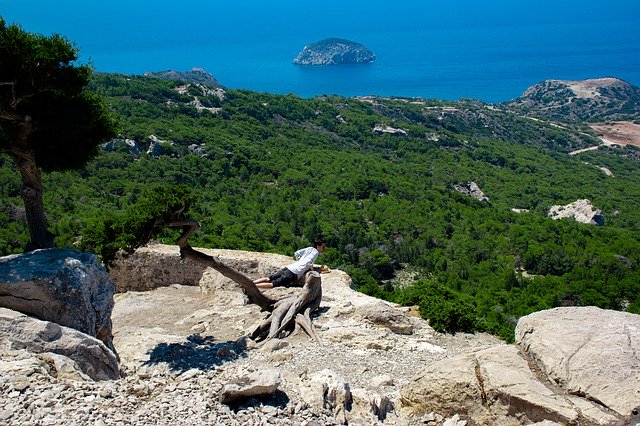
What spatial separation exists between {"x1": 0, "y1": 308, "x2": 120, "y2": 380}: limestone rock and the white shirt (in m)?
5.00

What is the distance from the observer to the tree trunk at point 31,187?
10.4m

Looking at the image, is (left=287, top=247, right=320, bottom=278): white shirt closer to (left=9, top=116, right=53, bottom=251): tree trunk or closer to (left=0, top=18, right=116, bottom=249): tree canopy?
(left=0, top=18, right=116, bottom=249): tree canopy

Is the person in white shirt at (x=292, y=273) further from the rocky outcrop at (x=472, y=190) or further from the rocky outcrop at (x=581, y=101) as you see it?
the rocky outcrop at (x=581, y=101)

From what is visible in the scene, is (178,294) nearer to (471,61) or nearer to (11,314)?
(11,314)

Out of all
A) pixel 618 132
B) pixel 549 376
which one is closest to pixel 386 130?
pixel 618 132

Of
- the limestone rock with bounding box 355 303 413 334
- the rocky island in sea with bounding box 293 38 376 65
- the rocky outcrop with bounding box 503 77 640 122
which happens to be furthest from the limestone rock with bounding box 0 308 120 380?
the rocky island in sea with bounding box 293 38 376 65

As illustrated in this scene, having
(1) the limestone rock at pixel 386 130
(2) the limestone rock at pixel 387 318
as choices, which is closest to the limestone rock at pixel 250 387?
(2) the limestone rock at pixel 387 318

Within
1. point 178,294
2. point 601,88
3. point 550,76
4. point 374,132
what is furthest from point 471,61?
point 178,294

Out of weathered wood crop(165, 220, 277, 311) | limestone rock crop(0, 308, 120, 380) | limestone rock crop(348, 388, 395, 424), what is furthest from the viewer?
weathered wood crop(165, 220, 277, 311)

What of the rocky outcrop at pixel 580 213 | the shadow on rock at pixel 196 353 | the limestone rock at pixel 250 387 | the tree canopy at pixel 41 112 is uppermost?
the tree canopy at pixel 41 112

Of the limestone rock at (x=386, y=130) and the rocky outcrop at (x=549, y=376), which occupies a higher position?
the limestone rock at (x=386, y=130)

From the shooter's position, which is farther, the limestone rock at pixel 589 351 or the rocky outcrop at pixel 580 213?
the rocky outcrop at pixel 580 213

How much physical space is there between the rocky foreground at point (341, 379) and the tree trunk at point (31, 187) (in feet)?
6.49

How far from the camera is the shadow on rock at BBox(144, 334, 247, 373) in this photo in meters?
9.90
